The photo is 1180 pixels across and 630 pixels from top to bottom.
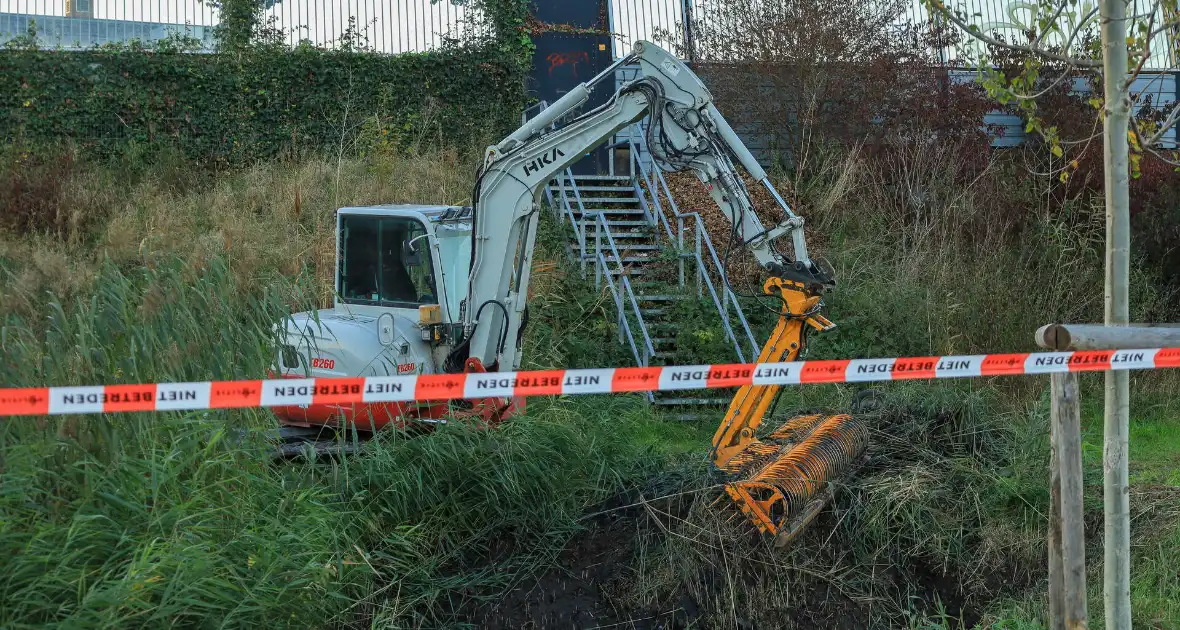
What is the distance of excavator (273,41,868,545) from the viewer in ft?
23.6

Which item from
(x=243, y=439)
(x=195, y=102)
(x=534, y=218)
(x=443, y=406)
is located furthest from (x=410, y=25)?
(x=243, y=439)

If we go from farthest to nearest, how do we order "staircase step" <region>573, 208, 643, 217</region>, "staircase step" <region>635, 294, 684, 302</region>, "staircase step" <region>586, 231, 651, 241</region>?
"staircase step" <region>573, 208, 643, 217</region>
"staircase step" <region>586, 231, 651, 241</region>
"staircase step" <region>635, 294, 684, 302</region>

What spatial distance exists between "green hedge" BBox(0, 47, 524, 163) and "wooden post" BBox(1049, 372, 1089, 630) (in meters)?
13.9

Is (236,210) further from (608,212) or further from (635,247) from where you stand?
(635,247)

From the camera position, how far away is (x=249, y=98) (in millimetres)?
17281

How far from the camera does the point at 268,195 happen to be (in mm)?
15305

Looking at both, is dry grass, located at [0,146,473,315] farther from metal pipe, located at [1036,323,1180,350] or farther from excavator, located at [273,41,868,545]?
metal pipe, located at [1036,323,1180,350]

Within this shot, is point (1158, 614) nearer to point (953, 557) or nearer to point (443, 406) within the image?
point (953, 557)

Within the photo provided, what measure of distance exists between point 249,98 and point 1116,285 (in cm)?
1543

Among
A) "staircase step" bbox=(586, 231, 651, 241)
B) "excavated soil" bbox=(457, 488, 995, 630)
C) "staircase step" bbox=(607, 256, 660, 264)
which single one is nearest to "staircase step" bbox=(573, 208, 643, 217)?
"staircase step" bbox=(586, 231, 651, 241)

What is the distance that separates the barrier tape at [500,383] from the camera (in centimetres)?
435

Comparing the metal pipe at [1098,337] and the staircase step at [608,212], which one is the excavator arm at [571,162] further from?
the staircase step at [608,212]

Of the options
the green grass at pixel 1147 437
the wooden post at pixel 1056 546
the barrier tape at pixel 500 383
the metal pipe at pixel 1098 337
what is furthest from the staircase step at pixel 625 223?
the metal pipe at pixel 1098 337

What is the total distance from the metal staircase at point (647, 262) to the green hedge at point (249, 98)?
3.31m
